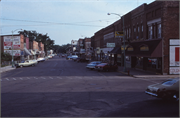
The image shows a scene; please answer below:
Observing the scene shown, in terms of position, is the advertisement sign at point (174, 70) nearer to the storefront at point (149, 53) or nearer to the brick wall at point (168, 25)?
the brick wall at point (168, 25)

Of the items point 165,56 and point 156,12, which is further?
point 156,12

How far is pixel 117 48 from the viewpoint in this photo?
159ft

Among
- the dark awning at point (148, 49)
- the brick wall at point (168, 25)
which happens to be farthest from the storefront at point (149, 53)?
the brick wall at point (168, 25)

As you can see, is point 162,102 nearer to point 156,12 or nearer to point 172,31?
point 172,31

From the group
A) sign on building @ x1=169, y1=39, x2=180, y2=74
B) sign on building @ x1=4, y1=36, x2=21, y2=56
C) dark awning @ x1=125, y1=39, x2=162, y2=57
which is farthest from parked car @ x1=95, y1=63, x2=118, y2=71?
sign on building @ x1=4, y1=36, x2=21, y2=56

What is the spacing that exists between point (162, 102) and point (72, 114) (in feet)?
17.7

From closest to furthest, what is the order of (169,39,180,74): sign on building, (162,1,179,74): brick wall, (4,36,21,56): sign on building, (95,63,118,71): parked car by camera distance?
1. (162,1,179,74): brick wall
2. (169,39,180,74): sign on building
3. (95,63,118,71): parked car
4. (4,36,21,56): sign on building

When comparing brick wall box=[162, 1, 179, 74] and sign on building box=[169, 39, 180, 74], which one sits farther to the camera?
sign on building box=[169, 39, 180, 74]

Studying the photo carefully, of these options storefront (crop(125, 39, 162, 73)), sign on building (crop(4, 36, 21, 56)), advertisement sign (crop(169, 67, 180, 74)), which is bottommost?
advertisement sign (crop(169, 67, 180, 74))

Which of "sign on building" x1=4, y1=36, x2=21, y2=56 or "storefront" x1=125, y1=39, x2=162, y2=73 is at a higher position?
"sign on building" x1=4, y1=36, x2=21, y2=56

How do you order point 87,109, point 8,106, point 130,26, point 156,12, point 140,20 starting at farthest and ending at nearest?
point 130,26, point 140,20, point 156,12, point 8,106, point 87,109

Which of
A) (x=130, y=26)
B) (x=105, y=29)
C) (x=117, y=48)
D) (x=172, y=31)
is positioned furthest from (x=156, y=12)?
(x=105, y=29)

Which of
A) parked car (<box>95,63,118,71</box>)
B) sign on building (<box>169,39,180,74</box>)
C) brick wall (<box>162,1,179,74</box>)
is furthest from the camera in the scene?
parked car (<box>95,63,118,71</box>)

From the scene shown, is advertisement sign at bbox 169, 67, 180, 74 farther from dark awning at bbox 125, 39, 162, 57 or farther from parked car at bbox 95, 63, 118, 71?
parked car at bbox 95, 63, 118, 71
